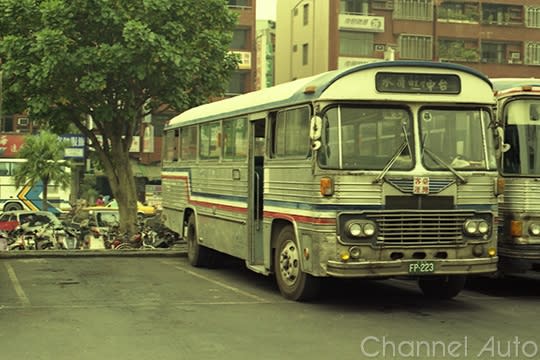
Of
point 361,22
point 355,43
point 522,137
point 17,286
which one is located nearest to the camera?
point 522,137

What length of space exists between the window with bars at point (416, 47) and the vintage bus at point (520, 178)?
1769 inches

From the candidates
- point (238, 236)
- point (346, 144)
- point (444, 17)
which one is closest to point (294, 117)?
point (346, 144)

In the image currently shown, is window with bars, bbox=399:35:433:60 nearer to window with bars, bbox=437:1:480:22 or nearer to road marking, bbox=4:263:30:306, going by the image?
window with bars, bbox=437:1:480:22

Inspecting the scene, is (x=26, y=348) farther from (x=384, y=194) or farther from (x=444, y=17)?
(x=444, y=17)

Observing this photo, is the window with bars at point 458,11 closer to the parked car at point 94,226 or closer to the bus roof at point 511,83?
the parked car at point 94,226

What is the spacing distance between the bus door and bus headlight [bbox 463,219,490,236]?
3.26 metres

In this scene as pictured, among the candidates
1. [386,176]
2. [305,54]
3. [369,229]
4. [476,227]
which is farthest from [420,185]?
[305,54]

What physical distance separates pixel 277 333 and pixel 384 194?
231cm

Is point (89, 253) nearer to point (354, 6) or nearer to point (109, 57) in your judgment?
point (109, 57)

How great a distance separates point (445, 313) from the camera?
10.4 m

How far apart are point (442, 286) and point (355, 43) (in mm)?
44009

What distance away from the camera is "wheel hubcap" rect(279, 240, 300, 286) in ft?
36.1

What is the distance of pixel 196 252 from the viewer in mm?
15648

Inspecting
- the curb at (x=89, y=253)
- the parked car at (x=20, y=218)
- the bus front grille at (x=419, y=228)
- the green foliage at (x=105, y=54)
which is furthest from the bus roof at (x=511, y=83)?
the parked car at (x=20, y=218)
